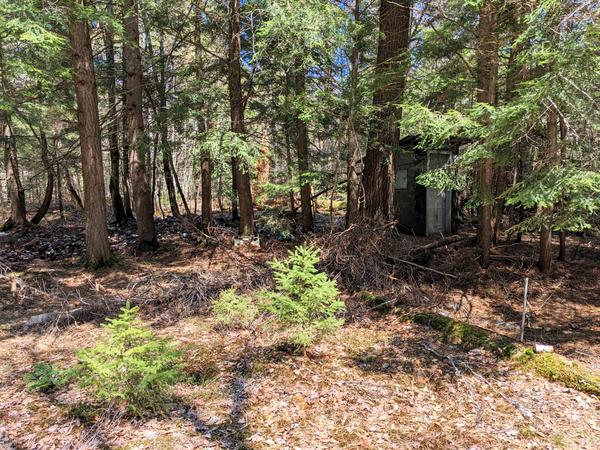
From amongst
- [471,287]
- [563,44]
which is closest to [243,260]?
[471,287]

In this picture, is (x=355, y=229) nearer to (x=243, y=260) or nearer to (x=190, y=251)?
(x=243, y=260)

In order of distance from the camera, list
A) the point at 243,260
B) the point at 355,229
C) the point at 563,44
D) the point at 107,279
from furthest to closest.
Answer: the point at 243,260 → the point at 107,279 → the point at 355,229 → the point at 563,44

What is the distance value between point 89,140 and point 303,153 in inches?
197

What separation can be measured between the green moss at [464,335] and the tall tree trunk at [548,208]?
146 centimetres

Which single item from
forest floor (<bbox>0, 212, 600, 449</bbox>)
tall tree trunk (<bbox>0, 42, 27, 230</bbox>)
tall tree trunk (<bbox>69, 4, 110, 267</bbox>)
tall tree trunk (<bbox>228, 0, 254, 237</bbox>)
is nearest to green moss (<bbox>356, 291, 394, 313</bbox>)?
forest floor (<bbox>0, 212, 600, 449</bbox>)

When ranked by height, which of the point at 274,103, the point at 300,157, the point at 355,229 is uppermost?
the point at 274,103

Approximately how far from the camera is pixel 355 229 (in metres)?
6.80

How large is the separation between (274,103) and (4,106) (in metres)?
5.89

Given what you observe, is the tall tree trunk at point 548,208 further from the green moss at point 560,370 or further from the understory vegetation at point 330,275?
the green moss at point 560,370

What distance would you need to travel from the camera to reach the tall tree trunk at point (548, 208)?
431cm

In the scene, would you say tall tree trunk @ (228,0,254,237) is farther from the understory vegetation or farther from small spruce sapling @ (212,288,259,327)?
small spruce sapling @ (212,288,259,327)

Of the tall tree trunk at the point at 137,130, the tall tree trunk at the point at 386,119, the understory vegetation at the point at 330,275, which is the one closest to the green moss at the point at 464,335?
the understory vegetation at the point at 330,275

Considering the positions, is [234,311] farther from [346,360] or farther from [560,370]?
[560,370]

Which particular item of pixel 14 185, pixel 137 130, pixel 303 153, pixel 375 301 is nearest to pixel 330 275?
pixel 375 301
